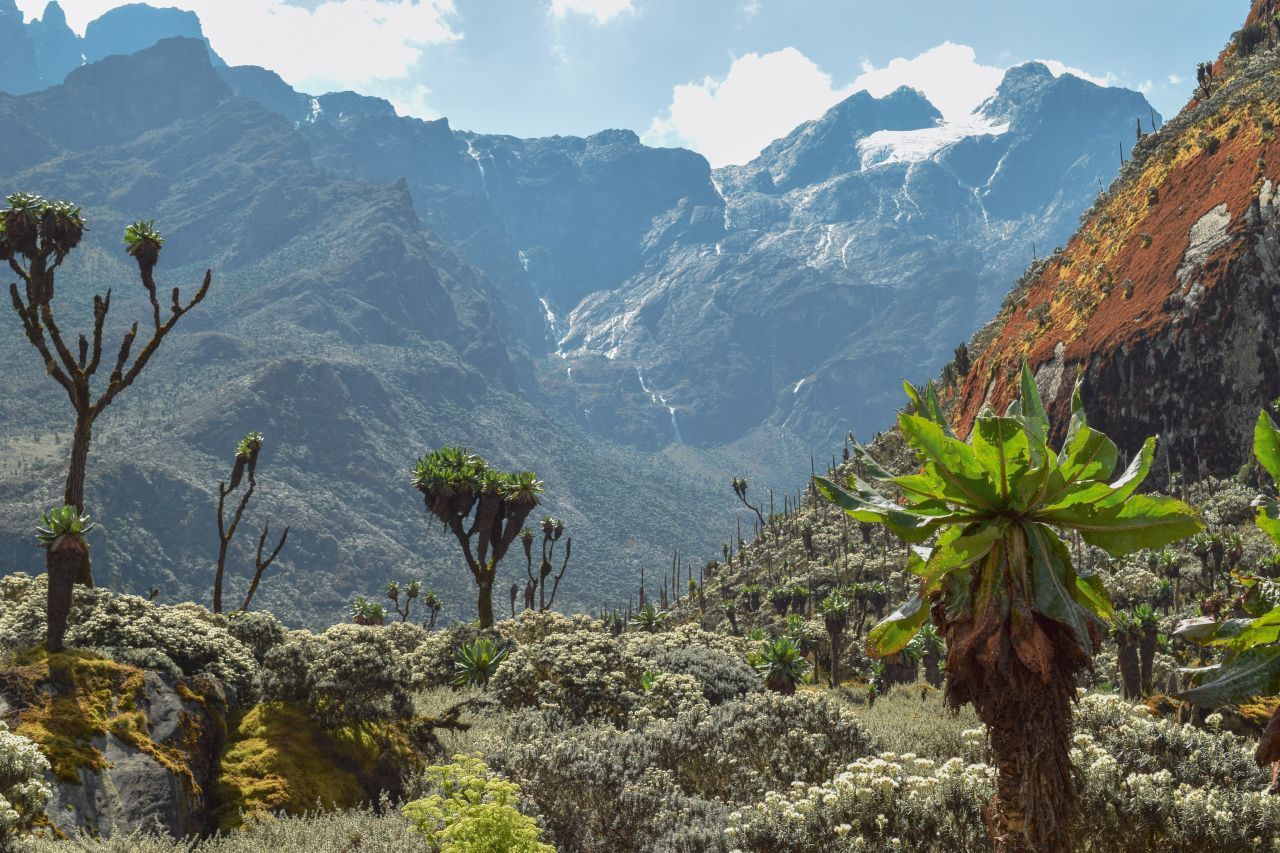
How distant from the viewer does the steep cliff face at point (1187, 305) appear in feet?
175

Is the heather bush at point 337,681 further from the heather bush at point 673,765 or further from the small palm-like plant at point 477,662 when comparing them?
the small palm-like plant at point 477,662

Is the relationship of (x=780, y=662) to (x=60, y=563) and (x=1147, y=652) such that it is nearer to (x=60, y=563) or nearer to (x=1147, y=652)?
(x=1147, y=652)

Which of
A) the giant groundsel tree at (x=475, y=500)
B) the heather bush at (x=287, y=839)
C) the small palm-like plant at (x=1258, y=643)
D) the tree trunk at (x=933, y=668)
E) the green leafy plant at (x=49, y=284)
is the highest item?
the green leafy plant at (x=49, y=284)

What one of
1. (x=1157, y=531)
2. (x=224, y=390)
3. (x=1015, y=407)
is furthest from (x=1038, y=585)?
(x=224, y=390)

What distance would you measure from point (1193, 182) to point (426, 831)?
69.1 meters

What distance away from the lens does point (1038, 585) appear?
6094mm

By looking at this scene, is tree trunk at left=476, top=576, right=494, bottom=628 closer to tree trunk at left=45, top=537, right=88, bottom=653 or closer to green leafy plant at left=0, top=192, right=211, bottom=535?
green leafy plant at left=0, top=192, right=211, bottom=535

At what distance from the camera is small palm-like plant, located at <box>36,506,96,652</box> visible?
13970 mm

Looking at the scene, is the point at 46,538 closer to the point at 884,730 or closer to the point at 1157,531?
the point at 884,730

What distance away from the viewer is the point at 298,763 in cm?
1470

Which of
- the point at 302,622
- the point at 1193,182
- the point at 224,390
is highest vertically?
the point at 224,390

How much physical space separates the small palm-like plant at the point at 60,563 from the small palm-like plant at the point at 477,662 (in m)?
10.4

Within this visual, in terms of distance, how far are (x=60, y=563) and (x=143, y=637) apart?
194 centimetres

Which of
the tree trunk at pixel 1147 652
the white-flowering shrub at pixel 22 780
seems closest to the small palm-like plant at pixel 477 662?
the white-flowering shrub at pixel 22 780
